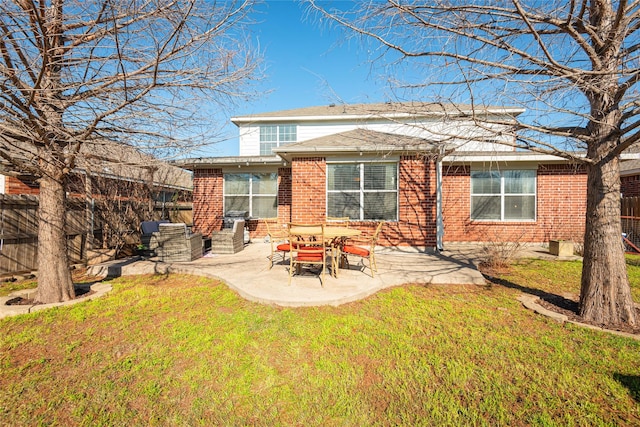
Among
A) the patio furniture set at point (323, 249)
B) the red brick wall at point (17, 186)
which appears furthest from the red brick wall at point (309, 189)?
the red brick wall at point (17, 186)

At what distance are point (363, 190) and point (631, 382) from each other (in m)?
6.61

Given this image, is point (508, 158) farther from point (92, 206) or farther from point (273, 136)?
point (92, 206)

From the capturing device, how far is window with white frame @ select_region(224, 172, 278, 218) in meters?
10.9

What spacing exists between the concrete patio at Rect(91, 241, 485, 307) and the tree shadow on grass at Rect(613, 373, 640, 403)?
2879 millimetres

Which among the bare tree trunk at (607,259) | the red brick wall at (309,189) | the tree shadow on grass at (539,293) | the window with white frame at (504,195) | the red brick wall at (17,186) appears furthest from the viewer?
the window with white frame at (504,195)

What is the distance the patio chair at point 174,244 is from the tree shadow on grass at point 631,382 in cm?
758

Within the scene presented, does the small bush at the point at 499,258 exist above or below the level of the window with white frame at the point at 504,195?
below

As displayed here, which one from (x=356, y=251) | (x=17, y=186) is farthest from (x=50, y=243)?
(x=17, y=186)

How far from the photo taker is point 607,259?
374 centimetres

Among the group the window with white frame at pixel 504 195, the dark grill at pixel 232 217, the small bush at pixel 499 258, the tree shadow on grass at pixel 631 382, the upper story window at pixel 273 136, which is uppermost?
the upper story window at pixel 273 136

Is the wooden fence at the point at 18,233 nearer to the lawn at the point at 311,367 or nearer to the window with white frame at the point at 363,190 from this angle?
the lawn at the point at 311,367

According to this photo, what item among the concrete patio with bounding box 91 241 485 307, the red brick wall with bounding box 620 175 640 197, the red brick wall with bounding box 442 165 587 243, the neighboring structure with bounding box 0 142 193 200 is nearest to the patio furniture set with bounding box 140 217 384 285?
the concrete patio with bounding box 91 241 485 307

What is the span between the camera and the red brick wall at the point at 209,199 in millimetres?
11070

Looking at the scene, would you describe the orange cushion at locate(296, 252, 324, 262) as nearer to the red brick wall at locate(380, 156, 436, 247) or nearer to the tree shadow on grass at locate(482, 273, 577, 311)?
the tree shadow on grass at locate(482, 273, 577, 311)
